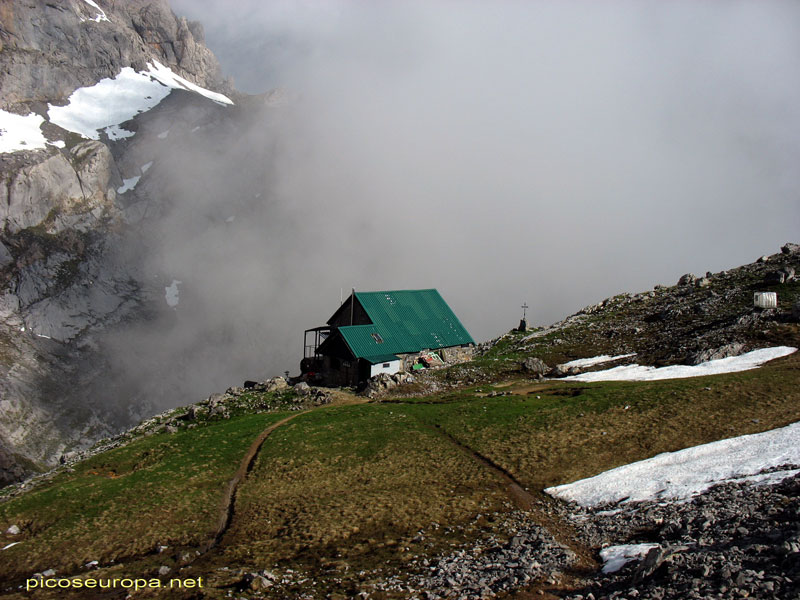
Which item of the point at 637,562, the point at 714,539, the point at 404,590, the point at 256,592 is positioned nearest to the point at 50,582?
the point at 256,592

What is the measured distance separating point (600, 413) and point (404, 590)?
25.0 m

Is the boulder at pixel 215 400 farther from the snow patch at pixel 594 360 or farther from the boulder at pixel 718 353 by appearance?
the boulder at pixel 718 353

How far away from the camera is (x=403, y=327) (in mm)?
77812

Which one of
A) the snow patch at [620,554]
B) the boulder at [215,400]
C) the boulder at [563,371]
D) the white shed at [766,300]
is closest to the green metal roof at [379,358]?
the boulder at [215,400]

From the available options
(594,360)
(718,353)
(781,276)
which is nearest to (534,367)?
(594,360)

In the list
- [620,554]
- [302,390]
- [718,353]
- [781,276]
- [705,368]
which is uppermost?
[781,276]

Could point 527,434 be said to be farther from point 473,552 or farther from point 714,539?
point 714,539

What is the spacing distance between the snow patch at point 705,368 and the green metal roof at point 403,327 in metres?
25.1

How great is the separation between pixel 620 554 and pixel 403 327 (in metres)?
56.7

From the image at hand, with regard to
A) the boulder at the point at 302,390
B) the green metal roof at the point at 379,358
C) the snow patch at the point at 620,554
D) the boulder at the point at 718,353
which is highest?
the green metal roof at the point at 379,358

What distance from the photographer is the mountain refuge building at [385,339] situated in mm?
71500

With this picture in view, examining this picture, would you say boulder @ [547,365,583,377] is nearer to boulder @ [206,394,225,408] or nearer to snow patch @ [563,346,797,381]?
snow patch @ [563,346,797,381]

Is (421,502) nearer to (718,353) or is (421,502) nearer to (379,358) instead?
(718,353)

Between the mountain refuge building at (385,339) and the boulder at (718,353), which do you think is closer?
the boulder at (718,353)
